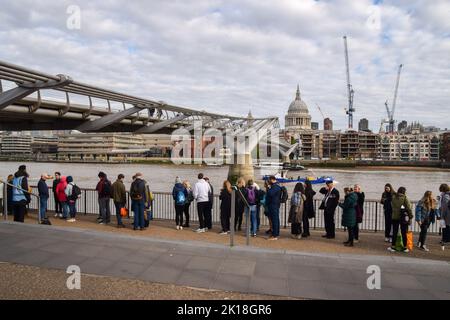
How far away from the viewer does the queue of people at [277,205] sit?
8117 mm

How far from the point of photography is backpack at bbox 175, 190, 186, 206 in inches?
395

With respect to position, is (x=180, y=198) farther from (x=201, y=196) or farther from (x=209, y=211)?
(x=209, y=211)

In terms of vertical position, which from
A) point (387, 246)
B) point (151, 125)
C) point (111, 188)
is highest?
point (151, 125)

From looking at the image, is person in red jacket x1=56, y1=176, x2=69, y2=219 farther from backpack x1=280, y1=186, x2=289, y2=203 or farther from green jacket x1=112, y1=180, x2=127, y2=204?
backpack x1=280, y1=186, x2=289, y2=203

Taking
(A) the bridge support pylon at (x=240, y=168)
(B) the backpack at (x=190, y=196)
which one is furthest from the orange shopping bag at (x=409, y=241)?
(A) the bridge support pylon at (x=240, y=168)

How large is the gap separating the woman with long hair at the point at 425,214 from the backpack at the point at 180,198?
5453 mm

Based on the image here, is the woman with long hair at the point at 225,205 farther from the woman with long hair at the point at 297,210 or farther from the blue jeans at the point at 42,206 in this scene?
the blue jeans at the point at 42,206

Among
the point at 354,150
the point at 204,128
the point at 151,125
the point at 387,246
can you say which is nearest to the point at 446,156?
the point at 354,150

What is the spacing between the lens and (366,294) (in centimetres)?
509

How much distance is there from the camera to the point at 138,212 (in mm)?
9648

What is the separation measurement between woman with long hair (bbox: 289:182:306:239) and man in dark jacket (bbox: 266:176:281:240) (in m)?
0.33

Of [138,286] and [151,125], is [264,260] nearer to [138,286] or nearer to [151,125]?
[138,286]

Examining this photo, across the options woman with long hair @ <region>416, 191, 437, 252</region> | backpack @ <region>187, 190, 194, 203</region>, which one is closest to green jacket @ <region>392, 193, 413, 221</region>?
woman with long hair @ <region>416, 191, 437, 252</region>
